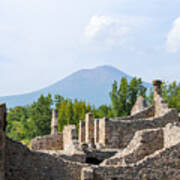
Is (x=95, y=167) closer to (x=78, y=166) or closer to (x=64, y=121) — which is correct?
(x=78, y=166)

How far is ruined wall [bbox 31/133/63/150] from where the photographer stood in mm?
30487

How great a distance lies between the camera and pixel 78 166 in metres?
18.0

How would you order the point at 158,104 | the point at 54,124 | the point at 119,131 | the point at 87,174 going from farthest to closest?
1. the point at 54,124
2. the point at 158,104
3. the point at 119,131
4. the point at 87,174

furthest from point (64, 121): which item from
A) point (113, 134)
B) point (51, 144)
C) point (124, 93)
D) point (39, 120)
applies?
point (113, 134)

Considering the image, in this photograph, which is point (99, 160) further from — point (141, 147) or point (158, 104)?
point (158, 104)

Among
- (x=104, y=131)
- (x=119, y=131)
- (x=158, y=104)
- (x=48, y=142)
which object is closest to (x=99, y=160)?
(x=104, y=131)

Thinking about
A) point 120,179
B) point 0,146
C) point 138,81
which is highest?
point 138,81

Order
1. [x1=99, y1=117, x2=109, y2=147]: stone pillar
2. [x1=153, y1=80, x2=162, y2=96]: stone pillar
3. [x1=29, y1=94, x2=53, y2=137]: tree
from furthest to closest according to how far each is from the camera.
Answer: [x1=29, y1=94, x2=53, y2=137]: tree → [x1=153, y1=80, x2=162, y2=96]: stone pillar → [x1=99, y1=117, x2=109, y2=147]: stone pillar

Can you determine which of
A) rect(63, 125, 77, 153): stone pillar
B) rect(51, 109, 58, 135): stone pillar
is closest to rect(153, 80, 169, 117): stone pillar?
rect(63, 125, 77, 153): stone pillar

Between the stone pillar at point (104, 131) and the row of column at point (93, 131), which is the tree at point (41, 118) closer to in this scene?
the row of column at point (93, 131)

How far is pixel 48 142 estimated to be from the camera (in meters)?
31.1

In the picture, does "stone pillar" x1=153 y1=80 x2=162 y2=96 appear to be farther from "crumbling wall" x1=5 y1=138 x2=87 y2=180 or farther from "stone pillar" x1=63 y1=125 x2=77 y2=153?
"crumbling wall" x1=5 y1=138 x2=87 y2=180

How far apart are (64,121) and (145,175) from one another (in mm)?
44366

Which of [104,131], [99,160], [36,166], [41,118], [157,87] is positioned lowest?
[36,166]
